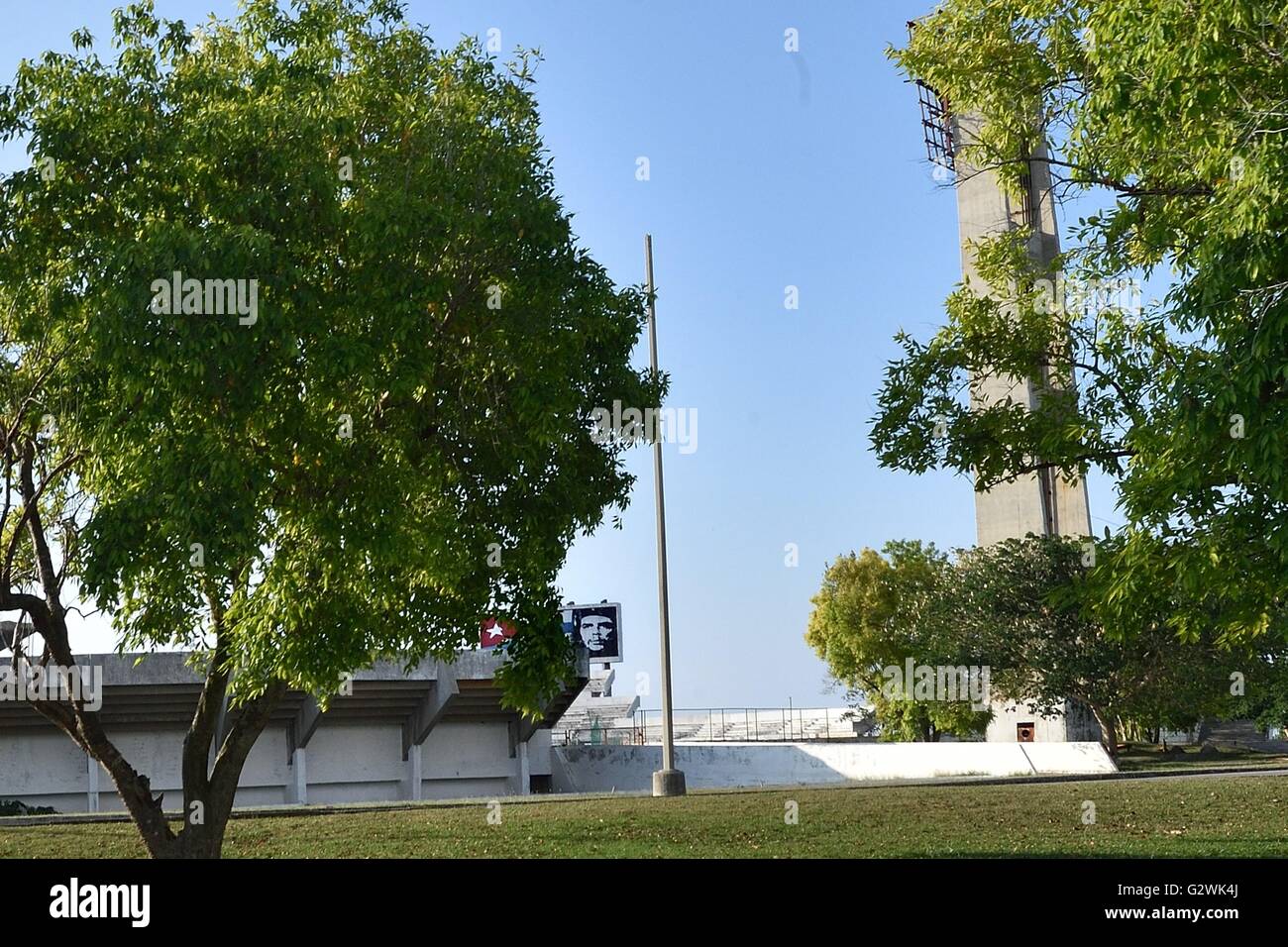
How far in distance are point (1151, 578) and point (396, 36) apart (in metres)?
11.2

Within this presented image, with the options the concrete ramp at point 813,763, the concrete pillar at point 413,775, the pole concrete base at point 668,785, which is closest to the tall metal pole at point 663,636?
the pole concrete base at point 668,785

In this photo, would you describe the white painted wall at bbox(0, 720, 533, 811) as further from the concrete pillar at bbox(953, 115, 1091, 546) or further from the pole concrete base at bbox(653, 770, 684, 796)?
the concrete pillar at bbox(953, 115, 1091, 546)

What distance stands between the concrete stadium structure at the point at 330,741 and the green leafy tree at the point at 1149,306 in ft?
78.6

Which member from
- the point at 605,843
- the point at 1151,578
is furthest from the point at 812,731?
the point at 1151,578

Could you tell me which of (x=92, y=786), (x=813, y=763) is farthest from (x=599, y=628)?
(x=92, y=786)

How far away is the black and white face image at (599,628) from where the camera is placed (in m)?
57.0

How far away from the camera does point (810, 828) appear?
2067cm

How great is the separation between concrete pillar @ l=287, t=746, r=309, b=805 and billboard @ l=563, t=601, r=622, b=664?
1526 cm

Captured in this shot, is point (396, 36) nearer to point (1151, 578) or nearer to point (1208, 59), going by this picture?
point (1208, 59)

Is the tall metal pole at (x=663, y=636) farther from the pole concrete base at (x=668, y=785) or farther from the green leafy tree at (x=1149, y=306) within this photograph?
the green leafy tree at (x=1149, y=306)

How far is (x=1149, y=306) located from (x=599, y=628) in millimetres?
42353

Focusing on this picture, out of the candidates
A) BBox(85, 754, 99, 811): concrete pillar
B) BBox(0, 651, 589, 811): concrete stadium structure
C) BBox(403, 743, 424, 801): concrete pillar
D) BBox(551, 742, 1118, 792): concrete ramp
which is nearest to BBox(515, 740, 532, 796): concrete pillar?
BBox(0, 651, 589, 811): concrete stadium structure

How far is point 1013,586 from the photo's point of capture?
4397cm
